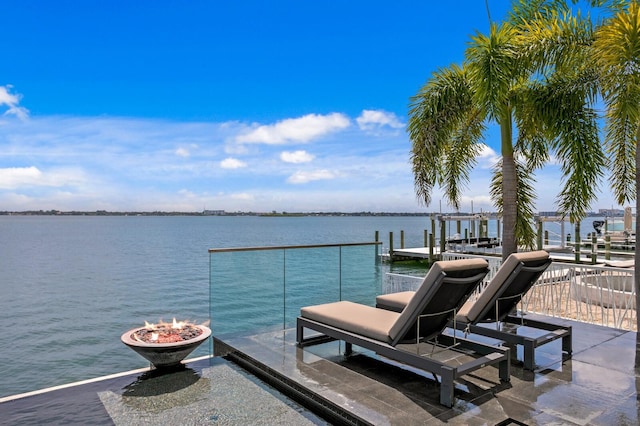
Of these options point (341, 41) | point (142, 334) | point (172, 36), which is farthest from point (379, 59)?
point (142, 334)

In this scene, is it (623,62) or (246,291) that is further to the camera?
(246,291)

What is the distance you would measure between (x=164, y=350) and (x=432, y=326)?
2.26m

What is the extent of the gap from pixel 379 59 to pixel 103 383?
15345 millimetres

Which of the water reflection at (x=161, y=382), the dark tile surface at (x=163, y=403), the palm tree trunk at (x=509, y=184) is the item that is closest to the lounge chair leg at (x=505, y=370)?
the dark tile surface at (x=163, y=403)

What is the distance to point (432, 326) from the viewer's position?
3.55 m

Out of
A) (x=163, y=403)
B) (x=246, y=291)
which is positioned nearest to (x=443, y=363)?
(x=163, y=403)

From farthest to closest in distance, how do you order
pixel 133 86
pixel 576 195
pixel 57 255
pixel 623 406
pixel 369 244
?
pixel 57 255
pixel 133 86
pixel 369 244
pixel 576 195
pixel 623 406

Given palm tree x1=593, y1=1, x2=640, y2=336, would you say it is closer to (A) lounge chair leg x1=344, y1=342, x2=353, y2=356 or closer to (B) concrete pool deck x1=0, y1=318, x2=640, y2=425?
(B) concrete pool deck x1=0, y1=318, x2=640, y2=425

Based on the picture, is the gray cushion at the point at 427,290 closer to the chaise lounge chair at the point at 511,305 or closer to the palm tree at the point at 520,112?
the chaise lounge chair at the point at 511,305

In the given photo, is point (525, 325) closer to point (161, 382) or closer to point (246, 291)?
point (246, 291)

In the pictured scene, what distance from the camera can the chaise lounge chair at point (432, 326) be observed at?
3.13 m

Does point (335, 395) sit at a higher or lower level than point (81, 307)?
higher

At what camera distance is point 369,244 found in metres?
6.53

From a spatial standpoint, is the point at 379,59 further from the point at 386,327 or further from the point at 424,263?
the point at 386,327
